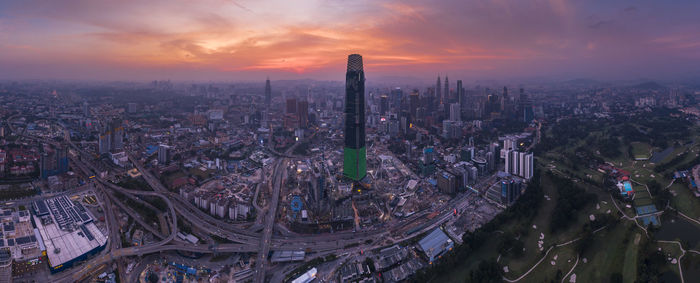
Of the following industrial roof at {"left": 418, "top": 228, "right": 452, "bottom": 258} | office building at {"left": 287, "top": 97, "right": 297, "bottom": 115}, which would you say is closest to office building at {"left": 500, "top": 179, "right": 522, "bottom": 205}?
industrial roof at {"left": 418, "top": 228, "right": 452, "bottom": 258}

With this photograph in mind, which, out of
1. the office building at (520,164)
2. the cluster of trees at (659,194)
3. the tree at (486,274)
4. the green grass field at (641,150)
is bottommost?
the tree at (486,274)

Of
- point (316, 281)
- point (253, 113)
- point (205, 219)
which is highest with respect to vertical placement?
point (253, 113)

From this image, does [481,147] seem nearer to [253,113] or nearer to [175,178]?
[175,178]

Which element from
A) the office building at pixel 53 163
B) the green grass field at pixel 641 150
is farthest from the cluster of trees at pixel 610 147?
the office building at pixel 53 163

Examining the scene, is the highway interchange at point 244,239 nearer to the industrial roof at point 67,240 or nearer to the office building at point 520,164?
the industrial roof at point 67,240

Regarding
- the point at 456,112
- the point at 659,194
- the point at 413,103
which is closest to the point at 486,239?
the point at 659,194

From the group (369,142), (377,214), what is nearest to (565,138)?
(369,142)
